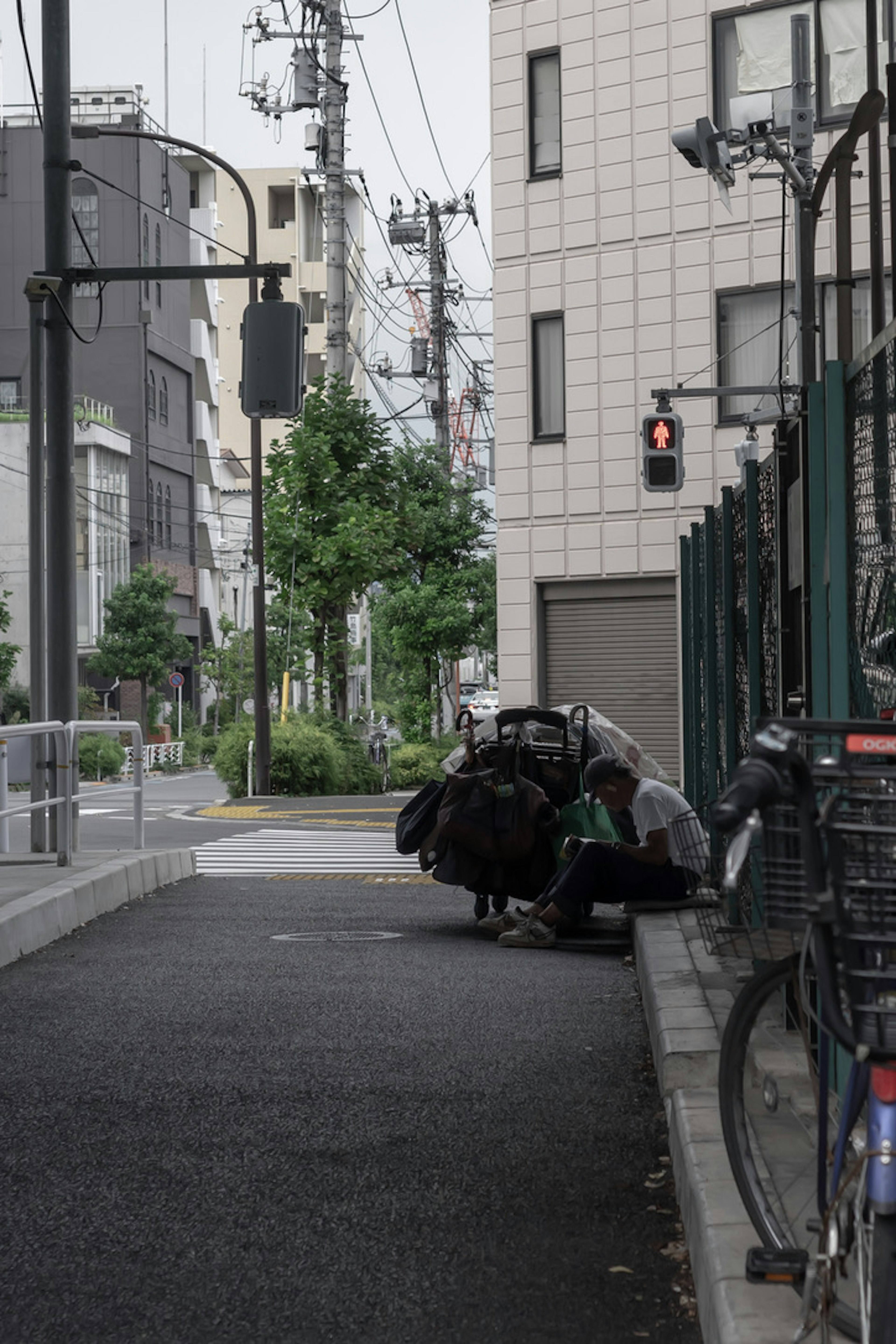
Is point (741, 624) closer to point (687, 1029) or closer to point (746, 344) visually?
point (687, 1029)

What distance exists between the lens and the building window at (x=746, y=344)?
23641 mm

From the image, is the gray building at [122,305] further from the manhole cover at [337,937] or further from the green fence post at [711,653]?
the green fence post at [711,653]

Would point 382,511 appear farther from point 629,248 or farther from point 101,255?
point 101,255

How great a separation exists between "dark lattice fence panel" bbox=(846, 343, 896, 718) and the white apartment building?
18605 millimetres

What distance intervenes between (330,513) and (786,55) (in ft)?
38.6

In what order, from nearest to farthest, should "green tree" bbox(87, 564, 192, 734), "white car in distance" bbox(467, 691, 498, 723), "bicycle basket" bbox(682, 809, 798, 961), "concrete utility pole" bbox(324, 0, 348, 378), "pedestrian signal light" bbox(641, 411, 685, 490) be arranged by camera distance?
"bicycle basket" bbox(682, 809, 798, 961) < "pedestrian signal light" bbox(641, 411, 685, 490) < "concrete utility pole" bbox(324, 0, 348, 378) < "green tree" bbox(87, 564, 192, 734) < "white car in distance" bbox(467, 691, 498, 723)

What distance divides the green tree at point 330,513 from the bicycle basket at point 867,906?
89.9ft

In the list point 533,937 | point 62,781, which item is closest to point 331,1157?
point 533,937

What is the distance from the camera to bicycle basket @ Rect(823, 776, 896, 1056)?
2.66 m

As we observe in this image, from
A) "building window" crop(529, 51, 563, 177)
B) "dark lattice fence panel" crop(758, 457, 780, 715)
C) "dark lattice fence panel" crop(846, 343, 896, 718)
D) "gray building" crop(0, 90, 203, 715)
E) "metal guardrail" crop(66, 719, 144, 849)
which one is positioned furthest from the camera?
"gray building" crop(0, 90, 203, 715)

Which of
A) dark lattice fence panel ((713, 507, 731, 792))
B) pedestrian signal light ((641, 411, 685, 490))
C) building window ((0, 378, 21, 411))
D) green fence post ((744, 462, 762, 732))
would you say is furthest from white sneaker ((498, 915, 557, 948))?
building window ((0, 378, 21, 411))

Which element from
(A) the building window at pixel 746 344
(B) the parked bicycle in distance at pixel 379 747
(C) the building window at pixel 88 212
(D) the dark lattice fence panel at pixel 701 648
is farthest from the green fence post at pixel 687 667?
(C) the building window at pixel 88 212

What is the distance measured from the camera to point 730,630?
815 centimetres

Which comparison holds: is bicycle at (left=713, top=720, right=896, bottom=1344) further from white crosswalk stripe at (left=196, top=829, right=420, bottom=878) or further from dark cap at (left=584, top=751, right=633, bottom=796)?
white crosswalk stripe at (left=196, top=829, right=420, bottom=878)
